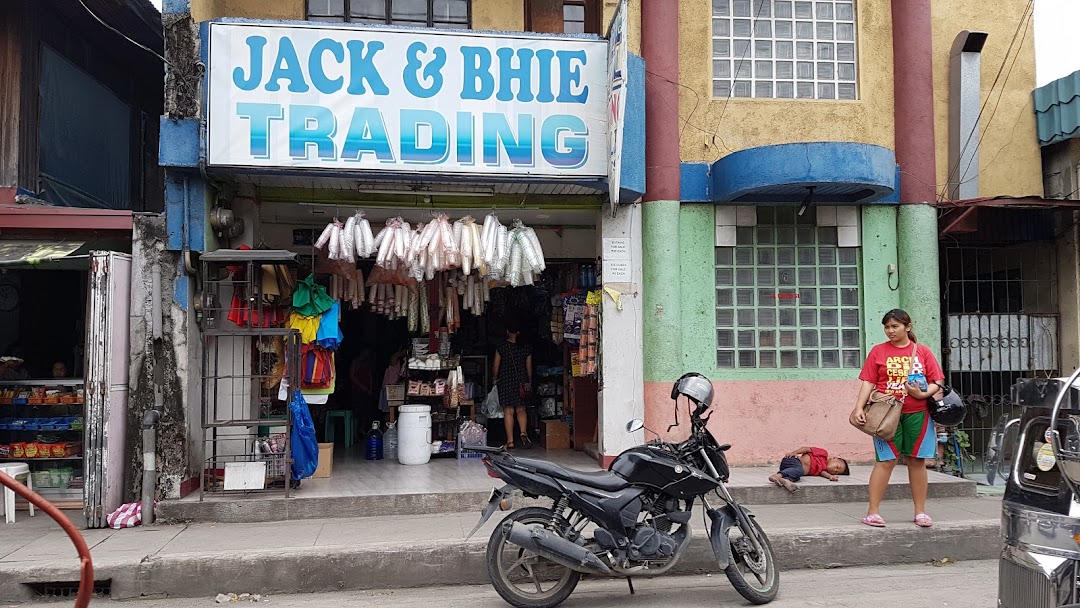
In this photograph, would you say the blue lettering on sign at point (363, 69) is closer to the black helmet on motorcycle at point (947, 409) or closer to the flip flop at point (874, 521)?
the black helmet on motorcycle at point (947, 409)

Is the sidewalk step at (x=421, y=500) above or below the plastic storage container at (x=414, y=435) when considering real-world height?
below

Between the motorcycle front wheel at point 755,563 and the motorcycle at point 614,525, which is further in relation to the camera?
the motorcycle front wheel at point 755,563

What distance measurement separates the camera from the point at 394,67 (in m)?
8.20

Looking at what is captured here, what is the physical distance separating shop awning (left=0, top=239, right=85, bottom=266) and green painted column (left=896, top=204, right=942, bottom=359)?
902cm

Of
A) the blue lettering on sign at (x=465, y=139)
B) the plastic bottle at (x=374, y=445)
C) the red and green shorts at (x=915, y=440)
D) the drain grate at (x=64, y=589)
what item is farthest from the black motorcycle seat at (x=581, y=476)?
the plastic bottle at (x=374, y=445)

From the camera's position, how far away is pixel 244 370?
879cm

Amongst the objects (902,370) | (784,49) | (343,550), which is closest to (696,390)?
(902,370)

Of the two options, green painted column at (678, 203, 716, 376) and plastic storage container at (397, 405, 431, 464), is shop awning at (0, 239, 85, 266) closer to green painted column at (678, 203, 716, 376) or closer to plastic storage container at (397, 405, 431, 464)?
plastic storage container at (397, 405, 431, 464)

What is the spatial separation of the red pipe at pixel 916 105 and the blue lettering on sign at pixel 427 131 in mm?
5432

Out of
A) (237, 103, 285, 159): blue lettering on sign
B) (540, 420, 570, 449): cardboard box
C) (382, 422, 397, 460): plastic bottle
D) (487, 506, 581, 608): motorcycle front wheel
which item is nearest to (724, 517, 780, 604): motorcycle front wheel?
(487, 506, 581, 608): motorcycle front wheel

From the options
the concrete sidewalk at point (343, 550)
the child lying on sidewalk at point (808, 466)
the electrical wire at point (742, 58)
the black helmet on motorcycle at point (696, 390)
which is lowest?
the concrete sidewalk at point (343, 550)

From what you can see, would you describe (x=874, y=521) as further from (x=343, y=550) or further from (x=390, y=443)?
(x=390, y=443)

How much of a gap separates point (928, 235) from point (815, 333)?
174 centimetres

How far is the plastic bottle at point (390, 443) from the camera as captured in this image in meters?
10.1
